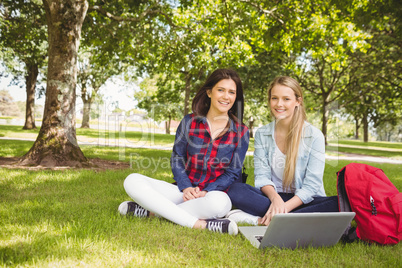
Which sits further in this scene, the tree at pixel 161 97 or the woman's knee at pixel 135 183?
the tree at pixel 161 97

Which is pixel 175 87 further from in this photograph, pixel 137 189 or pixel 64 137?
pixel 137 189

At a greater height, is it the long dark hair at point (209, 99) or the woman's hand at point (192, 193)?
the long dark hair at point (209, 99)

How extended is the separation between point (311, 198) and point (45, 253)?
93.5 inches

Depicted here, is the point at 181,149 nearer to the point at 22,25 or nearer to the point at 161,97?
the point at 22,25

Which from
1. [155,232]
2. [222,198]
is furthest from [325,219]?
[155,232]

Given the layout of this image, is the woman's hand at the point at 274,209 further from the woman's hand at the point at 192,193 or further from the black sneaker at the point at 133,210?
the black sneaker at the point at 133,210

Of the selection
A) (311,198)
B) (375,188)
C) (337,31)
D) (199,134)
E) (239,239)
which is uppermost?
(337,31)

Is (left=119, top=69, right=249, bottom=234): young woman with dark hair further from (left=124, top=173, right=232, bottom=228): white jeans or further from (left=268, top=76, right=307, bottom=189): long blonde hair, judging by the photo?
(left=268, top=76, right=307, bottom=189): long blonde hair

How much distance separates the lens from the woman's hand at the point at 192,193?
3.10 meters

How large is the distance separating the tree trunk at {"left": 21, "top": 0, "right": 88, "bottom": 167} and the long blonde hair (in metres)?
4.35

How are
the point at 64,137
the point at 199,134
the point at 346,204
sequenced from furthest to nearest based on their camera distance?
the point at 64,137 → the point at 199,134 → the point at 346,204

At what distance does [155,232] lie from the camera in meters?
2.62

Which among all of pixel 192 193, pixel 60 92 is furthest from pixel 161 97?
pixel 192 193

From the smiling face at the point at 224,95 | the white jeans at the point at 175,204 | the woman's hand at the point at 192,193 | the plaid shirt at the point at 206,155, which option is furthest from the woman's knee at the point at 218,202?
the smiling face at the point at 224,95
